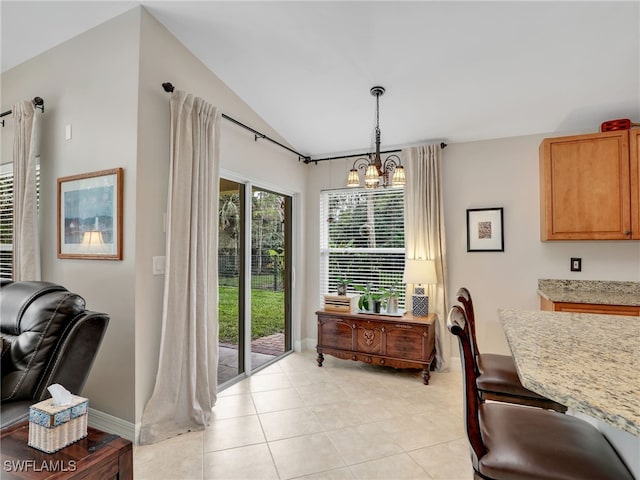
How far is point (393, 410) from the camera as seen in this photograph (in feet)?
9.10

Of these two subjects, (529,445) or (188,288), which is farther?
(188,288)

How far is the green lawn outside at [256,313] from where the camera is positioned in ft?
11.0

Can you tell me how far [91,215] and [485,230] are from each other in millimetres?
3601

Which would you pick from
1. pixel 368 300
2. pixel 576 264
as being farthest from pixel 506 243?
pixel 368 300

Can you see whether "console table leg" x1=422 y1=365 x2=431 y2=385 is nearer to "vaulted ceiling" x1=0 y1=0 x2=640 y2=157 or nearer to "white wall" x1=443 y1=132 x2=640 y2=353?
"white wall" x1=443 y1=132 x2=640 y2=353

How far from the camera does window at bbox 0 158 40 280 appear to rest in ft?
10.2

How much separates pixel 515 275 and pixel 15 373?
13.0 ft

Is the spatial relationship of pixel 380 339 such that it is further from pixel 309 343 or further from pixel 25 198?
pixel 25 198

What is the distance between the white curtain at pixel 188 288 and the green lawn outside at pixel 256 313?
0.62 metres

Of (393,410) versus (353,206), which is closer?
(393,410)

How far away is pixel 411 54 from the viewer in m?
2.50

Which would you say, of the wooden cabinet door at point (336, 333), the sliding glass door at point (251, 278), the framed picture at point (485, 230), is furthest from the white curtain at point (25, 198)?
the framed picture at point (485, 230)

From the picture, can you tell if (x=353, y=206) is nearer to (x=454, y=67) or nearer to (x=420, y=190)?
(x=420, y=190)

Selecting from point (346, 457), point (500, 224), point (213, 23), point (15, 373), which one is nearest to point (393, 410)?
point (346, 457)
